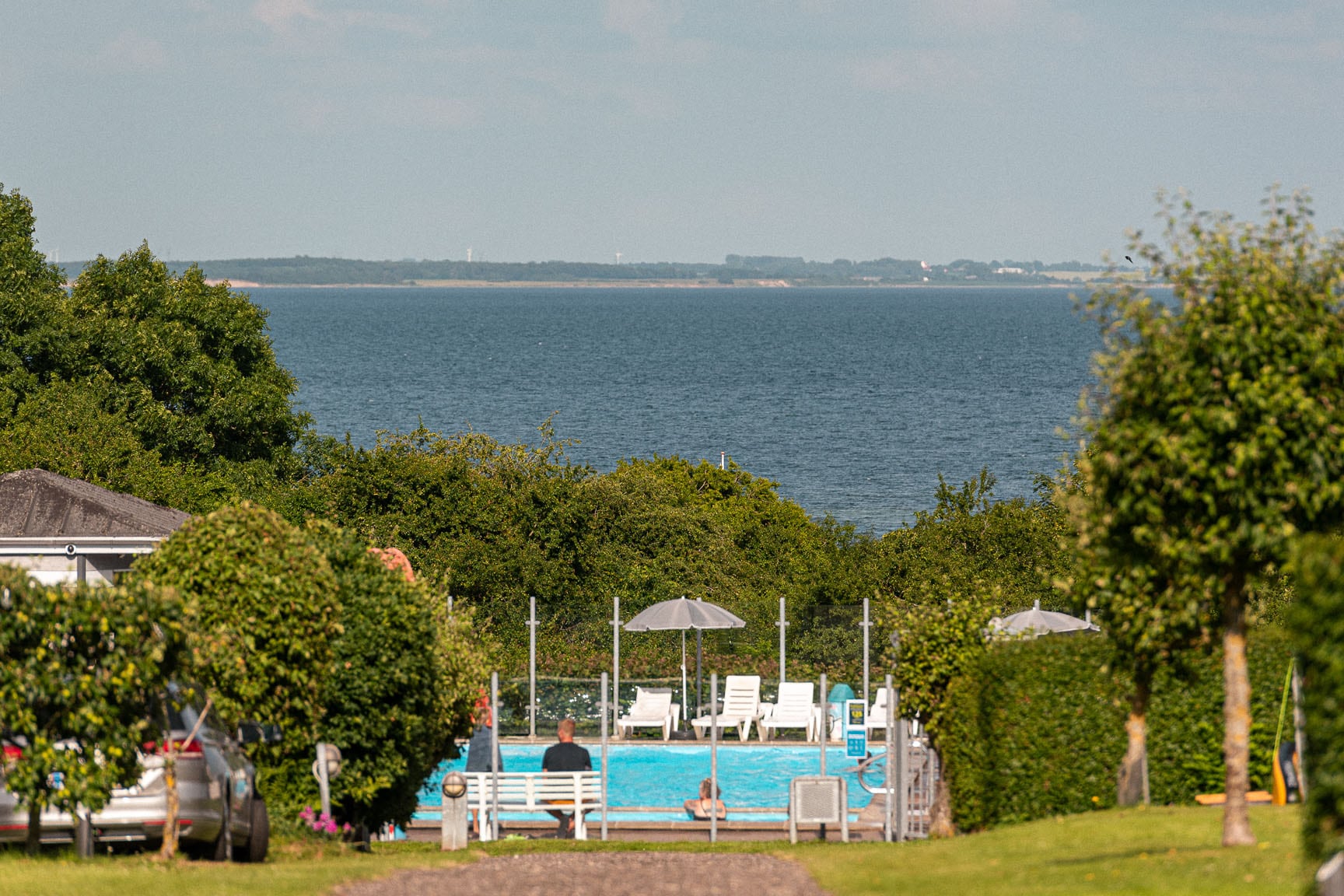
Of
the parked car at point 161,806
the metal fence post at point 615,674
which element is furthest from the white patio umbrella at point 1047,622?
the parked car at point 161,806

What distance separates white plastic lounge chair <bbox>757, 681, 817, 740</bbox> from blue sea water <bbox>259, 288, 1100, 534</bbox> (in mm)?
25690

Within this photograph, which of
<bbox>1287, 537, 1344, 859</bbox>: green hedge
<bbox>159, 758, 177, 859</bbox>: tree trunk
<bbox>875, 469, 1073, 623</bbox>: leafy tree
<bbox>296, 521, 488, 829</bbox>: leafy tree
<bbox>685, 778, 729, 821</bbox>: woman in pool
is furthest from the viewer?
<bbox>875, 469, 1073, 623</bbox>: leafy tree

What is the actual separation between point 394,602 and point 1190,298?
675 cm

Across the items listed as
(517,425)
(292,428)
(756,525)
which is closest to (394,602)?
(756,525)

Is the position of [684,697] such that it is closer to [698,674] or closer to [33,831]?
[698,674]

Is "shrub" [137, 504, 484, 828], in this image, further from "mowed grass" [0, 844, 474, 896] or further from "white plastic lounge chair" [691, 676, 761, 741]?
"white plastic lounge chair" [691, 676, 761, 741]

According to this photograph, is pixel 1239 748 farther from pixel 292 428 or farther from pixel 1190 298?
pixel 292 428

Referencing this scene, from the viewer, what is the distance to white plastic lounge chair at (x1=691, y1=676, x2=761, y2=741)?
75.7 feet

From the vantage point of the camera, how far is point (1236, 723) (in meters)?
9.55

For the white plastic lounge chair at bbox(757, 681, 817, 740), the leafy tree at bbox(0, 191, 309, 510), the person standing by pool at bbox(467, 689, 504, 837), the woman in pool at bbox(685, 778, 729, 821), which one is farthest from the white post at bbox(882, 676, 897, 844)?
the leafy tree at bbox(0, 191, 309, 510)

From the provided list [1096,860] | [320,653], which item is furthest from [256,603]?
[1096,860]

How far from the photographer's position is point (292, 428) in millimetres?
40406

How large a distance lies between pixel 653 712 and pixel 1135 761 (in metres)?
11.9

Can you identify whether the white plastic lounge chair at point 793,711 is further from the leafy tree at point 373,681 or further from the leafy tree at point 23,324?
the leafy tree at point 23,324
